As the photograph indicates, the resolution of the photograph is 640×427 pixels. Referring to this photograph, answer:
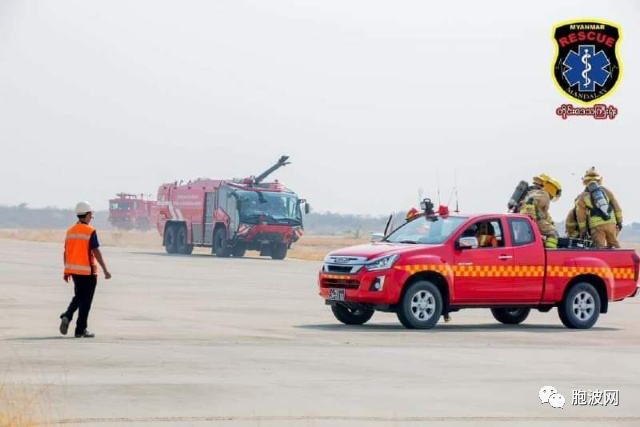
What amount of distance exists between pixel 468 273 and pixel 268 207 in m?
32.6

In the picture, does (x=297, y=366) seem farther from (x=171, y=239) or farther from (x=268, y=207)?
(x=171, y=239)

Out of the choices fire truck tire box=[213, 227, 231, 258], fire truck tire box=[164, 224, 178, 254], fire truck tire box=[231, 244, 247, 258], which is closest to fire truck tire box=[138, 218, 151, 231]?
fire truck tire box=[164, 224, 178, 254]

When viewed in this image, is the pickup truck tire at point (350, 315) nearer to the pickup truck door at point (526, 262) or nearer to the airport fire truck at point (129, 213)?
the pickup truck door at point (526, 262)

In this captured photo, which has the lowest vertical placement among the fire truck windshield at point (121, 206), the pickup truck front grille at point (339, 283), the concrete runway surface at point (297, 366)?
the concrete runway surface at point (297, 366)

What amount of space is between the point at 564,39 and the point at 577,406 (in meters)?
18.2

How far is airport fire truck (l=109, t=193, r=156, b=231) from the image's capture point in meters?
98.0

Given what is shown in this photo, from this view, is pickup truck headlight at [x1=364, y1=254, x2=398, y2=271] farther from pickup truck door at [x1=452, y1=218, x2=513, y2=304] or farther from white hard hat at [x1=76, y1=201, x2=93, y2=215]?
white hard hat at [x1=76, y1=201, x2=93, y2=215]

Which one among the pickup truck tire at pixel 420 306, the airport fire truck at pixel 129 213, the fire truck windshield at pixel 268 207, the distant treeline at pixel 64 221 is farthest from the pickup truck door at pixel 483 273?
the distant treeline at pixel 64 221

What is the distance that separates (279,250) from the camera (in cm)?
5453

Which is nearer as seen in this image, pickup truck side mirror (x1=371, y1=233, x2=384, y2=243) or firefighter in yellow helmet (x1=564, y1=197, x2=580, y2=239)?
pickup truck side mirror (x1=371, y1=233, x2=384, y2=243)

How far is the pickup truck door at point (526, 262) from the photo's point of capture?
21.6 meters

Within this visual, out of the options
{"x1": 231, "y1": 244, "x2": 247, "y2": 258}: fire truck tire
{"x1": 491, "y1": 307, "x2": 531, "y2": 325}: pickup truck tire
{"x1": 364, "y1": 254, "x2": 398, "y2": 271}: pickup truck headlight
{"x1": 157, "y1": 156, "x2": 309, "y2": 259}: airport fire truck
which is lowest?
{"x1": 491, "y1": 307, "x2": 531, "y2": 325}: pickup truck tire

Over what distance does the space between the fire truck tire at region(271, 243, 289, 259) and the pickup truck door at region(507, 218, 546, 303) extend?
32529 millimetres

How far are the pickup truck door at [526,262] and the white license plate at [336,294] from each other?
257 cm
